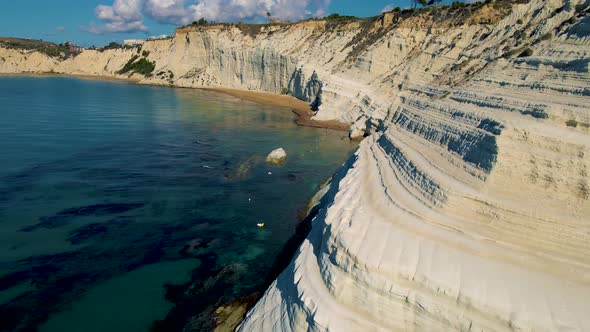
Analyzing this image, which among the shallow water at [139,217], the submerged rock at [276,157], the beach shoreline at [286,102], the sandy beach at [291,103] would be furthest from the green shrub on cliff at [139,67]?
the submerged rock at [276,157]

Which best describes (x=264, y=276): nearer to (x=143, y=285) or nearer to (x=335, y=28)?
(x=143, y=285)

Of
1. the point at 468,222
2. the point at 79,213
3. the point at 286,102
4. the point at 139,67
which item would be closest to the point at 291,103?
the point at 286,102

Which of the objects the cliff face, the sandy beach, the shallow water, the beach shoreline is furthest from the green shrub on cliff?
the cliff face

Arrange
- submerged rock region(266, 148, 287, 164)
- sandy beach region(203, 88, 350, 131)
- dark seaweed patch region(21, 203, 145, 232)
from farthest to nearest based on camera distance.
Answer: sandy beach region(203, 88, 350, 131) < submerged rock region(266, 148, 287, 164) < dark seaweed patch region(21, 203, 145, 232)

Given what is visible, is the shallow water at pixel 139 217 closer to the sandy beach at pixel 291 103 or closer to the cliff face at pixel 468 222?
the cliff face at pixel 468 222

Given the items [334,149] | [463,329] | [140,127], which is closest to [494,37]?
[334,149]

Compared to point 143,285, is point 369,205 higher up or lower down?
higher up

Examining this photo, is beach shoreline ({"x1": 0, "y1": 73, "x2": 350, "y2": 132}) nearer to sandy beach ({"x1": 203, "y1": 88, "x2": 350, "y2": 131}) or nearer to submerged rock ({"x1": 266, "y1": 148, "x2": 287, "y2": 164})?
sandy beach ({"x1": 203, "y1": 88, "x2": 350, "y2": 131})

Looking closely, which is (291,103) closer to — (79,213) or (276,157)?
(276,157)
